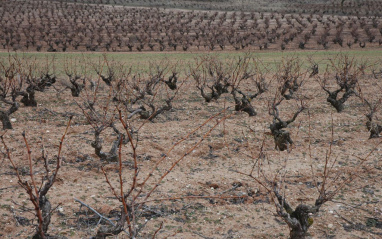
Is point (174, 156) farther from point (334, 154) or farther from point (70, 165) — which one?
point (334, 154)

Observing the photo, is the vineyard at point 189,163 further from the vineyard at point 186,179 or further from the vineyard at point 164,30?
the vineyard at point 164,30

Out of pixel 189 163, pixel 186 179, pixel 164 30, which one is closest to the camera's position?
pixel 186 179

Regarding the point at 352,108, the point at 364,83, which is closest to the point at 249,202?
the point at 352,108

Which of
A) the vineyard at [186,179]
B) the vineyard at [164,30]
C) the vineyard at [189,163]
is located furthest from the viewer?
the vineyard at [164,30]

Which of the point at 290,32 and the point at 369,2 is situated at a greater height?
the point at 369,2

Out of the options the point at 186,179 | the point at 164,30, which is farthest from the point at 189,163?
the point at 164,30

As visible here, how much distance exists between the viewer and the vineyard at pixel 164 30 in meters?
37.0

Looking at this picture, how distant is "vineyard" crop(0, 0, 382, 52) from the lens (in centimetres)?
3700

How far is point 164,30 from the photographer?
42.6 m

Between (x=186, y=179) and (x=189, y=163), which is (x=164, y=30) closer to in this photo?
(x=189, y=163)

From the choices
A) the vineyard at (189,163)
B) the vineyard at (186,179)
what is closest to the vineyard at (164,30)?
the vineyard at (189,163)

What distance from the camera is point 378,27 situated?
42.8m

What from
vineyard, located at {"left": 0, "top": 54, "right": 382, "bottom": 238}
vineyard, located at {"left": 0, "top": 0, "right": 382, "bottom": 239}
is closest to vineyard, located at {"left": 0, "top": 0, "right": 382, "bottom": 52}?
vineyard, located at {"left": 0, "top": 0, "right": 382, "bottom": 239}

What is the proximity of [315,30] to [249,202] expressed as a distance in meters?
41.2
